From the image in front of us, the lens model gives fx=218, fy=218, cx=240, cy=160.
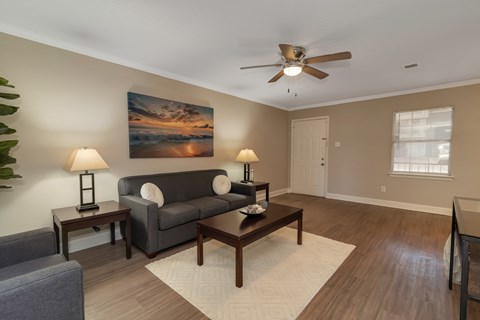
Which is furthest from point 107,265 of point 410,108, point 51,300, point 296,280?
point 410,108

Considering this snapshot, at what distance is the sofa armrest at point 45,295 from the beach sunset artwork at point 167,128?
2.25 meters

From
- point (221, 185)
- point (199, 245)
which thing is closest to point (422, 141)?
point (221, 185)

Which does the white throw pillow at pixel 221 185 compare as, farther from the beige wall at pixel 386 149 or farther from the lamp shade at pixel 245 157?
the beige wall at pixel 386 149

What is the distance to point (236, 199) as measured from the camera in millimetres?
3494

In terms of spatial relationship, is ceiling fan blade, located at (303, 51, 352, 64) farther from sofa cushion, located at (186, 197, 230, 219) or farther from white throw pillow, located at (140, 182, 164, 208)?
white throw pillow, located at (140, 182, 164, 208)

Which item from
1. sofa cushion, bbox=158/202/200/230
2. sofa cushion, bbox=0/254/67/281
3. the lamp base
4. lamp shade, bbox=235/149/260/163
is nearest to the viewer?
sofa cushion, bbox=0/254/67/281

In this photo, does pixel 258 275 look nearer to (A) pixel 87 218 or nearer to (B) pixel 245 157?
(A) pixel 87 218

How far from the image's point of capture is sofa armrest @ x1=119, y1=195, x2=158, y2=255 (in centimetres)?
247

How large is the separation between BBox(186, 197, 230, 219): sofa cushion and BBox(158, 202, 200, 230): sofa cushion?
9 centimetres

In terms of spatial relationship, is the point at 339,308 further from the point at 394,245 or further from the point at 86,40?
the point at 86,40

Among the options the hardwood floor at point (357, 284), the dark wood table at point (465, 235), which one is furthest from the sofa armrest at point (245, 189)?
the dark wood table at point (465, 235)

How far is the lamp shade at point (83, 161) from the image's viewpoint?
7.66ft

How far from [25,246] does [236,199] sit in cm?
Answer: 243

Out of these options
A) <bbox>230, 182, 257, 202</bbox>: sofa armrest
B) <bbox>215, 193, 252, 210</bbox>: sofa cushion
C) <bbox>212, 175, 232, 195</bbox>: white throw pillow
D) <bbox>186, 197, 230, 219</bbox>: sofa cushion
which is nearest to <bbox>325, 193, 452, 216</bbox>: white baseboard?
<bbox>230, 182, 257, 202</bbox>: sofa armrest
